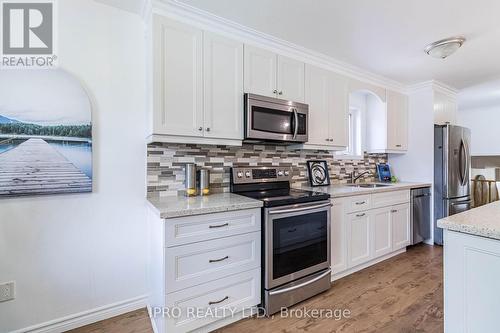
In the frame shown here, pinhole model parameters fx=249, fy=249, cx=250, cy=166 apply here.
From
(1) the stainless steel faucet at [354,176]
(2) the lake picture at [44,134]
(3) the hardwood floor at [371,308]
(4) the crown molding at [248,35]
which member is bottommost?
(3) the hardwood floor at [371,308]

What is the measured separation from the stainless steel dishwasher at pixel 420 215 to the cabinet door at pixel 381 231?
0.59m

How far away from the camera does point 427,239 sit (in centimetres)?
364

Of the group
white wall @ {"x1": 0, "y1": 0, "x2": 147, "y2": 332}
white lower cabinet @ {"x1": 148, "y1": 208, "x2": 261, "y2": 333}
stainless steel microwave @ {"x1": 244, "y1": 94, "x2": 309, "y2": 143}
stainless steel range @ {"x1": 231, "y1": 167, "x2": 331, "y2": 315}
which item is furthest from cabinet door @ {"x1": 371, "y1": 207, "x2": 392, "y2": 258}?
white wall @ {"x1": 0, "y1": 0, "x2": 147, "y2": 332}

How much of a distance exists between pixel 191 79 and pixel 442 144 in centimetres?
357

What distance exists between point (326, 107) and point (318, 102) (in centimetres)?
14

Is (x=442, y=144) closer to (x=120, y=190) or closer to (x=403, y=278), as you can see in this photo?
(x=403, y=278)

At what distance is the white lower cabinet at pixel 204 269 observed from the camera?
1544 mm

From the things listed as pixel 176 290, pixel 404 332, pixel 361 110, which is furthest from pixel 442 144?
pixel 176 290

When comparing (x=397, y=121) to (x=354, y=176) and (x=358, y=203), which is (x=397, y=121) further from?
(x=358, y=203)

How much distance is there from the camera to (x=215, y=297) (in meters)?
1.71

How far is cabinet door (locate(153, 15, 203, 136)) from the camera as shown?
1.82 m

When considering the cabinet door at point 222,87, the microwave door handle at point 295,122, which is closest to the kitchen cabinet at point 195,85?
the cabinet door at point 222,87

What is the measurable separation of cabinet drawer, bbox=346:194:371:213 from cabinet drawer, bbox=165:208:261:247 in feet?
3.83

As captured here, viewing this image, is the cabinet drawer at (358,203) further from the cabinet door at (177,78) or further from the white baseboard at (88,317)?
the white baseboard at (88,317)
